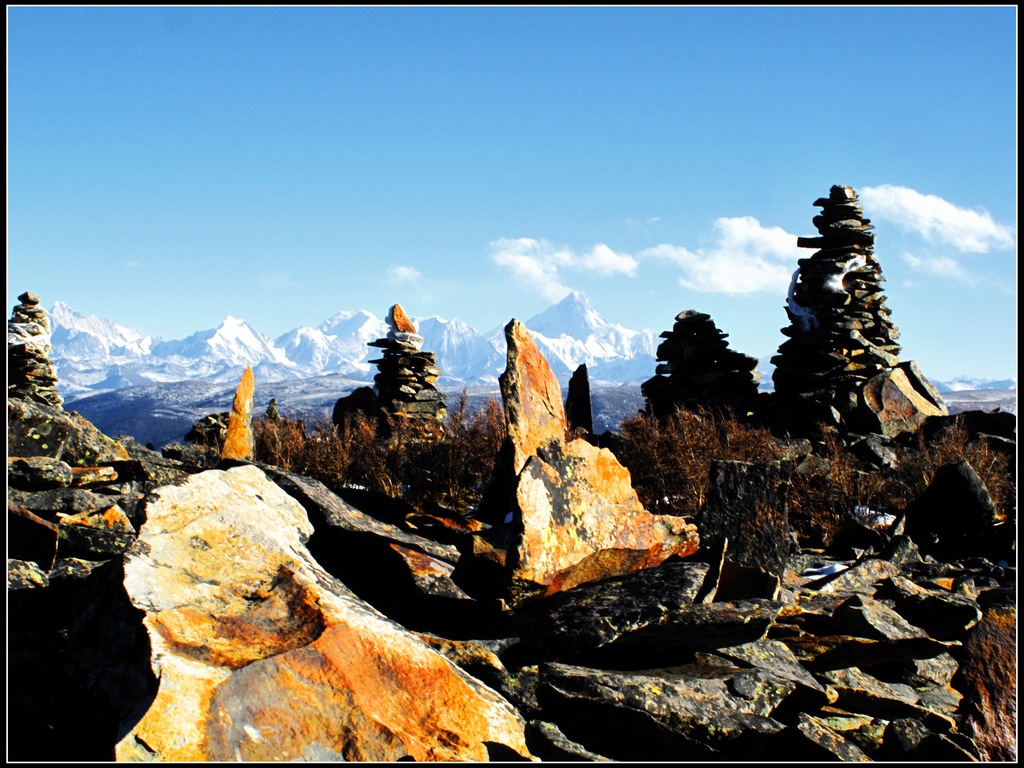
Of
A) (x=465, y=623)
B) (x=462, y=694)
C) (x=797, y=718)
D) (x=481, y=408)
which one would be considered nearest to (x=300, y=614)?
(x=462, y=694)

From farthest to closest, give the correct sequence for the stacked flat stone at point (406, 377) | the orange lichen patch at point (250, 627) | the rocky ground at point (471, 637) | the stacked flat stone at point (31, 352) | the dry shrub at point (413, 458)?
the stacked flat stone at point (31, 352)
the stacked flat stone at point (406, 377)
the dry shrub at point (413, 458)
the orange lichen patch at point (250, 627)
the rocky ground at point (471, 637)

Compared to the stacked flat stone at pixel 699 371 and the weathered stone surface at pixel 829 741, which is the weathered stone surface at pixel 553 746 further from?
the stacked flat stone at pixel 699 371

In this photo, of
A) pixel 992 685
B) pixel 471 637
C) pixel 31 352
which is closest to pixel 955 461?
pixel 992 685

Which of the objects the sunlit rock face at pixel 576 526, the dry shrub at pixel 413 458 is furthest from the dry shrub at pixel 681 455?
the sunlit rock face at pixel 576 526

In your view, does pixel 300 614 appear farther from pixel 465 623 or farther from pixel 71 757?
pixel 465 623

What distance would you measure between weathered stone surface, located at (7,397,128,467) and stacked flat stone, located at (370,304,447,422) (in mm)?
11457

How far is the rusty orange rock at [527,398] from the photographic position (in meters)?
6.47

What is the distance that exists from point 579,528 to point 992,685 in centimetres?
235

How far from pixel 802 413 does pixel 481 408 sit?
618 centimetres

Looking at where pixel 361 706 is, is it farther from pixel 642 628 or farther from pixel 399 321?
Result: pixel 399 321

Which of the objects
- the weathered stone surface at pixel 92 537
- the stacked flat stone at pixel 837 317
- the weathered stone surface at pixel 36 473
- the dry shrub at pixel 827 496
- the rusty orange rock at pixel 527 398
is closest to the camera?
the weathered stone surface at pixel 92 537

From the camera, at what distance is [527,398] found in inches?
264

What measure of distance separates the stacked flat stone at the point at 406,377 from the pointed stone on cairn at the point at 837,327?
7.81m

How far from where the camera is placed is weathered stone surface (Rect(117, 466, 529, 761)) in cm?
298
